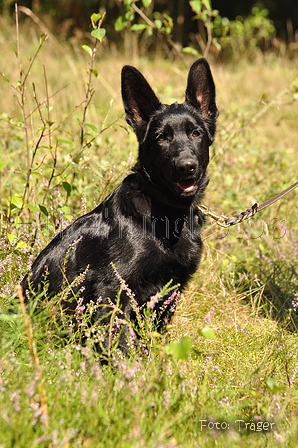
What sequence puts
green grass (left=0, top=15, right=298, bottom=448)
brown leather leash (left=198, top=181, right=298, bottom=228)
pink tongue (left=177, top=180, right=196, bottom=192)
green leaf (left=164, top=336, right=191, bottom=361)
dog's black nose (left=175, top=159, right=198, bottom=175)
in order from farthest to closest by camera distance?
1. brown leather leash (left=198, top=181, right=298, bottom=228)
2. pink tongue (left=177, top=180, right=196, bottom=192)
3. dog's black nose (left=175, top=159, right=198, bottom=175)
4. green grass (left=0, top=15, right=298, bottom=448)
5. green leaf (left=164, top=336, right=191, bottom=361)

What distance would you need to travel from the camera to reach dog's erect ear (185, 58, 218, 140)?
287 cm

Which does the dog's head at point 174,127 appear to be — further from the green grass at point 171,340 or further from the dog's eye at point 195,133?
the green grass at point 171,340

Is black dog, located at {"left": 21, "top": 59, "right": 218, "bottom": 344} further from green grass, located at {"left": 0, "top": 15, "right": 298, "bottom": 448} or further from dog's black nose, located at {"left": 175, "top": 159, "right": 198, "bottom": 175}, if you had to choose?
green grass, located at {"left": 0, "top": 15, "right": 298, "bottom": 448}

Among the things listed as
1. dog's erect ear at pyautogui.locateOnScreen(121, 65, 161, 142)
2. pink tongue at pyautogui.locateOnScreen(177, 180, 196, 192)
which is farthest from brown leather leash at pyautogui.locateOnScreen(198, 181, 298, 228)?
dog's erect ear at pyautogui.locateOnScreen(121, 65, 161, 142)

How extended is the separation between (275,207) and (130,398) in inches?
116

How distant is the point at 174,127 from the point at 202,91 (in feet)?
1.16

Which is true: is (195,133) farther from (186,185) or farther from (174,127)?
(186,185)

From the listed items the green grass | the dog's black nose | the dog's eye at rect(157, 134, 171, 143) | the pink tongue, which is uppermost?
the dog's eye at rect(157, 134, 171, 143)

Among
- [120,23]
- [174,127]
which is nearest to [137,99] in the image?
[174,127]

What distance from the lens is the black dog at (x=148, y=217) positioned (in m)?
2.57

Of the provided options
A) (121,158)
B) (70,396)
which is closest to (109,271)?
(70,396)

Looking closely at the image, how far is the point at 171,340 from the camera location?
2598mm

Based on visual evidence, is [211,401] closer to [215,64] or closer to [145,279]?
[145,279]

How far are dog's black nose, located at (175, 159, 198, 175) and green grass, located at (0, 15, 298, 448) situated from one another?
0.70 meters
